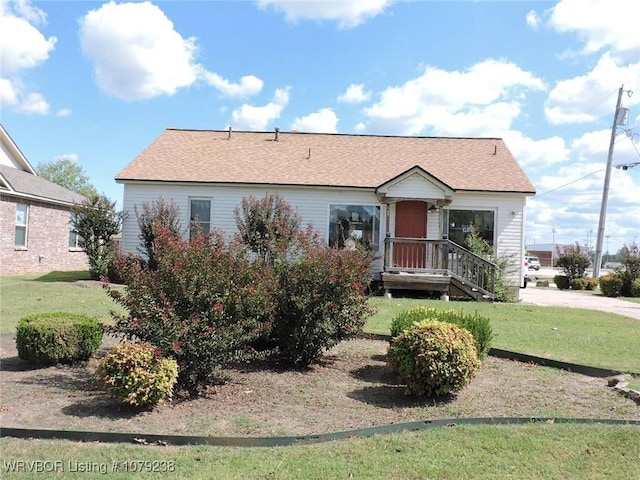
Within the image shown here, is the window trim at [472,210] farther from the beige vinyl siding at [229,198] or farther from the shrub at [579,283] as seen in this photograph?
the shrub at [579,283]

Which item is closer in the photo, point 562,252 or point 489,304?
point 489,304

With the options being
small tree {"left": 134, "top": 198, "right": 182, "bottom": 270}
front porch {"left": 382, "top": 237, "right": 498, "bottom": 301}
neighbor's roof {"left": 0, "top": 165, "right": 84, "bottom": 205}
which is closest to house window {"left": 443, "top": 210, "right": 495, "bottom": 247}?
front porch {"left": 382, "top": 237, "right": 498, "bottom": 301}

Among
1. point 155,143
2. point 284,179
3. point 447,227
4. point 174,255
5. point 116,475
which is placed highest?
point 155,143

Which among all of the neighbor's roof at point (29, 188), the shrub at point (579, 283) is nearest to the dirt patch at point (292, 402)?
the neighbor's roof at point (29, 188)

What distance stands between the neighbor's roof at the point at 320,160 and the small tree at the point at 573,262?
8444 mm

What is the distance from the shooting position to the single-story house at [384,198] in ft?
51.0

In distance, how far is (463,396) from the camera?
18.1 ft

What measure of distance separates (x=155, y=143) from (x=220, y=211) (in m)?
4.55

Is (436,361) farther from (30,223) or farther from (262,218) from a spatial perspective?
(30,223)

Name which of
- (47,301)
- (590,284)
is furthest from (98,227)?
(590,284)

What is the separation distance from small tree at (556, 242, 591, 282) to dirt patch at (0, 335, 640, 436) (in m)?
20.2

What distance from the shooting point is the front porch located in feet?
49.0

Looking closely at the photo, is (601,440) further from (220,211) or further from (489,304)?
(220,211)

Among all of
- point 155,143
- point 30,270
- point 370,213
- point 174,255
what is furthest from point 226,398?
point 30,270
